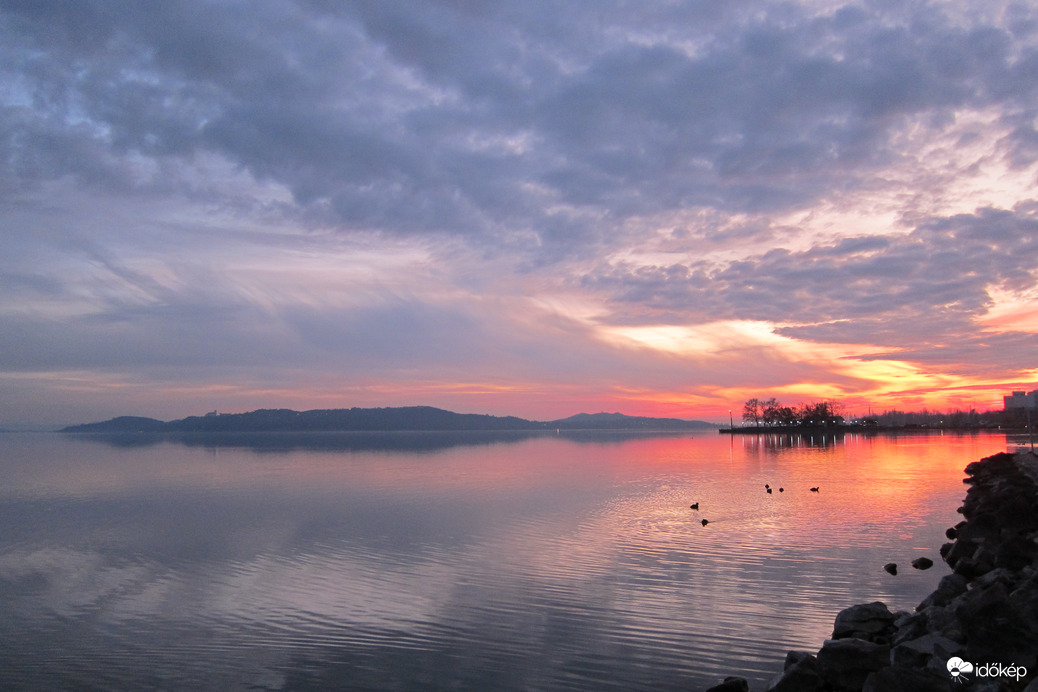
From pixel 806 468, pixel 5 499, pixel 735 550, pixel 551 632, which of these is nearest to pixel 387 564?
pixel 551 632

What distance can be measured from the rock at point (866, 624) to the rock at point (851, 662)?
59.9 inches

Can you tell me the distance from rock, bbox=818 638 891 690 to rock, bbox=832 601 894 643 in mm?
1523

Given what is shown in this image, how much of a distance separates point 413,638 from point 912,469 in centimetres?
5602

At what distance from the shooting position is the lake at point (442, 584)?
42.1ft

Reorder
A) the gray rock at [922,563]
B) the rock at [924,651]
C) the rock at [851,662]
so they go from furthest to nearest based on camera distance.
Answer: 1. the gray rock at [922,563]
2. the rock at [851,662]
3. the rock at [924,651]

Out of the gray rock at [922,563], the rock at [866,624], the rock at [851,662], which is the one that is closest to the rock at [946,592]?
the rock at [866,624]

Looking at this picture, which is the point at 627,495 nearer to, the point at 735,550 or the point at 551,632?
the point at 735,550

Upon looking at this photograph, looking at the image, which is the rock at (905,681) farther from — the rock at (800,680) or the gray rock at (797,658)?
the gray rock at (797,658)

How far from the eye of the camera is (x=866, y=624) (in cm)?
1299

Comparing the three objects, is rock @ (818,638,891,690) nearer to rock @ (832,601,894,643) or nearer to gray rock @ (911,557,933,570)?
rock @ (832,601,894,643)

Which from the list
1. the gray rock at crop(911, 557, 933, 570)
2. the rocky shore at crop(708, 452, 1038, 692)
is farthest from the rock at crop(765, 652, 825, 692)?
the gray rock at crop(911, 557, 933, 570)

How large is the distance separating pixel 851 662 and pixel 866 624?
2.38 metres

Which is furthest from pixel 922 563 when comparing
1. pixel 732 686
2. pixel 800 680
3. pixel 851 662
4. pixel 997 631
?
pixel 732 686

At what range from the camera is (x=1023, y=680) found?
395 inches
